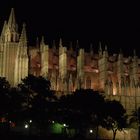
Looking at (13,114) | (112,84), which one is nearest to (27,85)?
(13,114)

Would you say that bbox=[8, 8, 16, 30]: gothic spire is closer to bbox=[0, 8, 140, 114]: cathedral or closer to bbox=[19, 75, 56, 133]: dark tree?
bbox=[0, 8, 140, 114]: cathedral

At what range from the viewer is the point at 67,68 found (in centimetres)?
5966

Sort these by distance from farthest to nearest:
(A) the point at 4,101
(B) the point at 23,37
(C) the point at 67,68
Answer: (C) the point at 67,68 → (B) the point at 23,37 → (A) the point at 4,101

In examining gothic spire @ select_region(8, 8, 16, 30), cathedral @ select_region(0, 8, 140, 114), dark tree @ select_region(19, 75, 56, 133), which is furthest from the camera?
gothic spire @ select_region(8, 8, 16, 30)

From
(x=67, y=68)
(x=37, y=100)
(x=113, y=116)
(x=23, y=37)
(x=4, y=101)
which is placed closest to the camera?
(x=4, y=101)

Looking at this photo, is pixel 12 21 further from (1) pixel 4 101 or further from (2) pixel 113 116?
(2) pixel 113 116

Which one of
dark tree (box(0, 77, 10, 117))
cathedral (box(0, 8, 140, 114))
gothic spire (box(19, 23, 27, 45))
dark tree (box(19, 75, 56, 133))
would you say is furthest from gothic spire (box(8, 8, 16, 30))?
dark tree (box(0, 77, 10, 117))

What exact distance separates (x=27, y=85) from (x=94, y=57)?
830 inches

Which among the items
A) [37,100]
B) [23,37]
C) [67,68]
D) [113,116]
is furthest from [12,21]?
[113,116]

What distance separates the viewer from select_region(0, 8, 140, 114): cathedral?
183 feet

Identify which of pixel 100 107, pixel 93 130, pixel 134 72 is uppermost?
pixel 134 72

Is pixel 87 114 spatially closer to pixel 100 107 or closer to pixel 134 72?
pixel 100 107

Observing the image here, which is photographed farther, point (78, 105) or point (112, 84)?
point (112, 84)

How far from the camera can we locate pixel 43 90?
43781 mm
